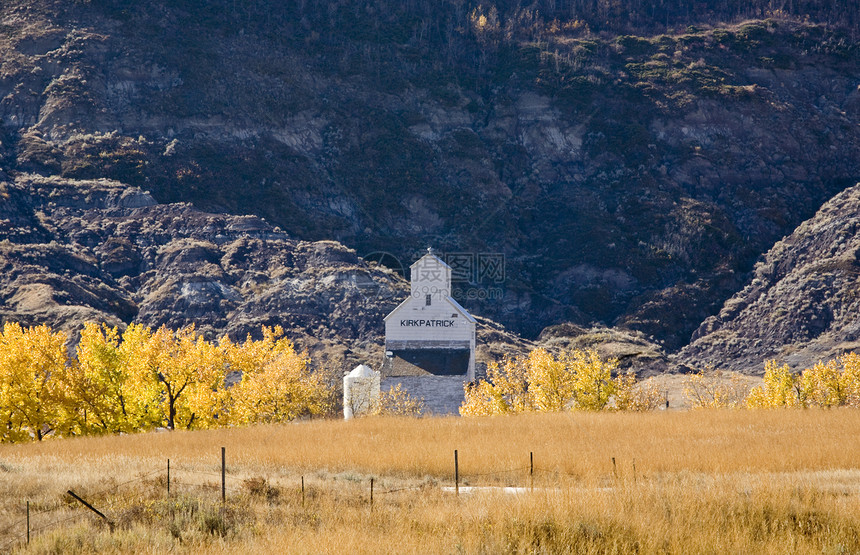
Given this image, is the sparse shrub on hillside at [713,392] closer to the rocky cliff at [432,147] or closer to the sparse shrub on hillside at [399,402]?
the sparse shrub on hillside at [399,402]

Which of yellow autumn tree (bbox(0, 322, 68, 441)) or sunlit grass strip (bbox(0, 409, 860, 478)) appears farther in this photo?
yellow autumn tree (bbox(0, 322, 68, 441))

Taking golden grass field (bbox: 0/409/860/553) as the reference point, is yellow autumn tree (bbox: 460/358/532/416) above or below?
above

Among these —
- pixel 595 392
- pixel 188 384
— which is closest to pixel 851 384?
pixel 595 392

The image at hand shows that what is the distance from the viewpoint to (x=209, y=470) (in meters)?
26.9

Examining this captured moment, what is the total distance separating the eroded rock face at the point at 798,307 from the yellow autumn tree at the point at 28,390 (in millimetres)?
69112

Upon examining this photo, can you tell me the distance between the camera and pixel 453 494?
76.4ft

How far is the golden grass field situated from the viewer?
18672 millimetres

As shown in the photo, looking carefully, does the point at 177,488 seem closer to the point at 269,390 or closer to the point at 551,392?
the point at 269,390

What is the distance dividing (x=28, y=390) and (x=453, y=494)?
30.2m

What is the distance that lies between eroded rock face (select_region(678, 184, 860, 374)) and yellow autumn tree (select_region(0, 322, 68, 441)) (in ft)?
227

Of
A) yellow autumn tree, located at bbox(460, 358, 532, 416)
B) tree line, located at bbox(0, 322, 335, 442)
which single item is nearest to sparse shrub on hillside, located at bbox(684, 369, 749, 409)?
yellow autumn tree, located at bbox(460, 358, 532, 416)

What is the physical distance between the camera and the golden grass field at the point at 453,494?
18672mm

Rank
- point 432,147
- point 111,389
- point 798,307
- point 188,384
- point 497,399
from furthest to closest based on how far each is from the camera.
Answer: point 432,147
point 798,307
point 497,399
point 188,384
point 111,389

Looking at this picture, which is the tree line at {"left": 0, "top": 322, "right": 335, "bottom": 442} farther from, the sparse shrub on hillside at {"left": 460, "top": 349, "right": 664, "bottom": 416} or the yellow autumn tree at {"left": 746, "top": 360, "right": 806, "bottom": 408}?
the yellow autumn tree at {"left": 746, "top": 360, "right": 806, "bottom": 408}
